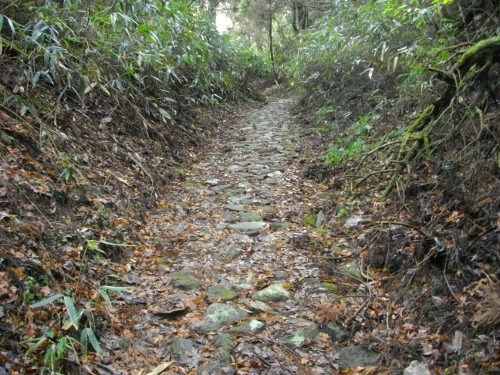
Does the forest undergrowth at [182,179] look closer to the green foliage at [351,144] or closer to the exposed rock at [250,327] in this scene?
the green foliage at [351,144]

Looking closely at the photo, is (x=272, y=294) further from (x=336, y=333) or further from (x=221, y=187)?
(x=221, y=187)

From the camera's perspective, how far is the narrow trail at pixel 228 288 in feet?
9.18

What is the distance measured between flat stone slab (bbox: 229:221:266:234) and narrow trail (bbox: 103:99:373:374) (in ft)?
0.04

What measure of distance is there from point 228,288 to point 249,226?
1.29m

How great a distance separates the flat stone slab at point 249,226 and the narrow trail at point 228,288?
1cm

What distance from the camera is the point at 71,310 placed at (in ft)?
8.61

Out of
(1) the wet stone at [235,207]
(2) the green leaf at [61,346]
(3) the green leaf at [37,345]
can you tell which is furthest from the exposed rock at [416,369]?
(1) the wet stone at [235,207]

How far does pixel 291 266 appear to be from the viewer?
397 centimetres

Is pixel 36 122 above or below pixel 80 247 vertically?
above

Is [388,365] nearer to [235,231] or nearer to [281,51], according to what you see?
[235,231]

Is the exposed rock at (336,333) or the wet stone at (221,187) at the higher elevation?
the wet stone at (221,187)

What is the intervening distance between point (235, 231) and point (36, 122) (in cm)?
242

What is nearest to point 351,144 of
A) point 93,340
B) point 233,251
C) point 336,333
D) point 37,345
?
point 233,251

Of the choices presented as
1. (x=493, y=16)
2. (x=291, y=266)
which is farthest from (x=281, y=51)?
(x=291, y=266)
